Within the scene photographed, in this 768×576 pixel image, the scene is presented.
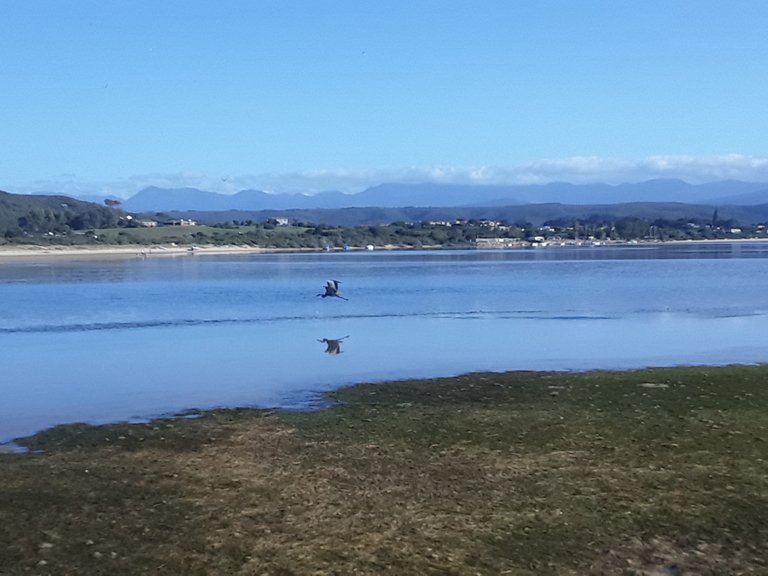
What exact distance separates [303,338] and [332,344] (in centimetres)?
207

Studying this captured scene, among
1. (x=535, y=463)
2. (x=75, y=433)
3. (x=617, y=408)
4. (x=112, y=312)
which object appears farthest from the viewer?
(x=112, y=312)

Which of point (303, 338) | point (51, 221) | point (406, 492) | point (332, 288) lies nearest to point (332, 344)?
point (303, 338)

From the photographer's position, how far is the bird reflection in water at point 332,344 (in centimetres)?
2470

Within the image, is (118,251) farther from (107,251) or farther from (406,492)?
(406,492)

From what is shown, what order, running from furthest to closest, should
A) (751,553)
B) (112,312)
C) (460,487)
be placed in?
(112,312) → (460,487) → (751,553)

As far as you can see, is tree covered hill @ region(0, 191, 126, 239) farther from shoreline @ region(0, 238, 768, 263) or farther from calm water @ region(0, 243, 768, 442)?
calm water @ region(0, 243, 768, 442)

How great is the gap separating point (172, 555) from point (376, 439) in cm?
493

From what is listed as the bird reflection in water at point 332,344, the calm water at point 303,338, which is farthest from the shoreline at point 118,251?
the bird reflection in water at point 332,344

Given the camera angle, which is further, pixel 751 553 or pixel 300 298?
pixel 300 298

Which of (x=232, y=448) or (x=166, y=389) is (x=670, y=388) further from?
(x=166, y=389)

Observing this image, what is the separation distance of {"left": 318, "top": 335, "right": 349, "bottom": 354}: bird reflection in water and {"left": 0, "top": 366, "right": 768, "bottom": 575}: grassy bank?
374 inches

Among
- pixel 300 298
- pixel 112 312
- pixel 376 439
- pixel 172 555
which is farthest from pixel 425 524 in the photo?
pixel 300 298

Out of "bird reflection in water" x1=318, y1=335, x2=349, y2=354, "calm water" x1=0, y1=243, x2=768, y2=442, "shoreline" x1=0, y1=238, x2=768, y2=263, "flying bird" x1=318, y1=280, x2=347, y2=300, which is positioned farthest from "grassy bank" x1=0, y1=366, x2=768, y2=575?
"shoreline" x1=0, y1=238, x2=768, y2=263

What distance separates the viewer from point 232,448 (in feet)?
39.9
